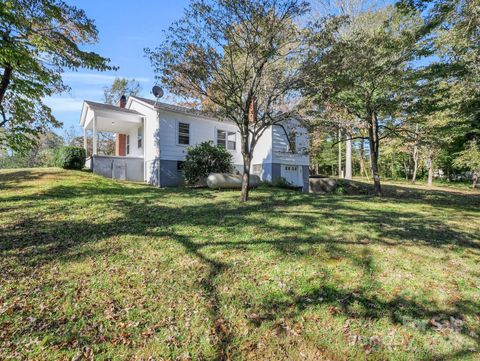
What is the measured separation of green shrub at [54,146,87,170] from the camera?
13664mm

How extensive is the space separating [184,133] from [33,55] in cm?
810

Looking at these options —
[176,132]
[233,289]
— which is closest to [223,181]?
[176,132]

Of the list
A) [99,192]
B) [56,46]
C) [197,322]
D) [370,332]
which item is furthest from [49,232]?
[56,46]

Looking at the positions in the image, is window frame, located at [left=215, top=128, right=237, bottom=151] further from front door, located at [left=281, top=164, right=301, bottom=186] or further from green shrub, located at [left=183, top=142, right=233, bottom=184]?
front door, located at [left=281, top=164, right=301, bottom=186]

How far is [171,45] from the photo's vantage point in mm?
8344

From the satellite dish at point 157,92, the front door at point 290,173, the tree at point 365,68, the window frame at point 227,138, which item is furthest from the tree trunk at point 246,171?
the front door at point 290,173

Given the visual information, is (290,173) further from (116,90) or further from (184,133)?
(116,90)

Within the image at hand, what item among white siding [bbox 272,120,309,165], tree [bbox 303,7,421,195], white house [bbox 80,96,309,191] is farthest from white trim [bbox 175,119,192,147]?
tree [bbox 303,7,421,195]

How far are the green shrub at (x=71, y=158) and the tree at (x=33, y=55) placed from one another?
3.65 meters

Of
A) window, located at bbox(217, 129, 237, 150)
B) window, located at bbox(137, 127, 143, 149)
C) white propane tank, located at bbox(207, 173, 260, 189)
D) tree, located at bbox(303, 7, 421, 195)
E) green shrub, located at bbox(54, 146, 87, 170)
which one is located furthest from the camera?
window, located at bbox(217, 129, 237, 150)

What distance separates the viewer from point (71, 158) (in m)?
13.6

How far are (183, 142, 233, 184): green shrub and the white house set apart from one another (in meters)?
1.07

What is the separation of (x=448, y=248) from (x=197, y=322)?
4739 millimetres

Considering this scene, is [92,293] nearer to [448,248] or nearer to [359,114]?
[448,248]
